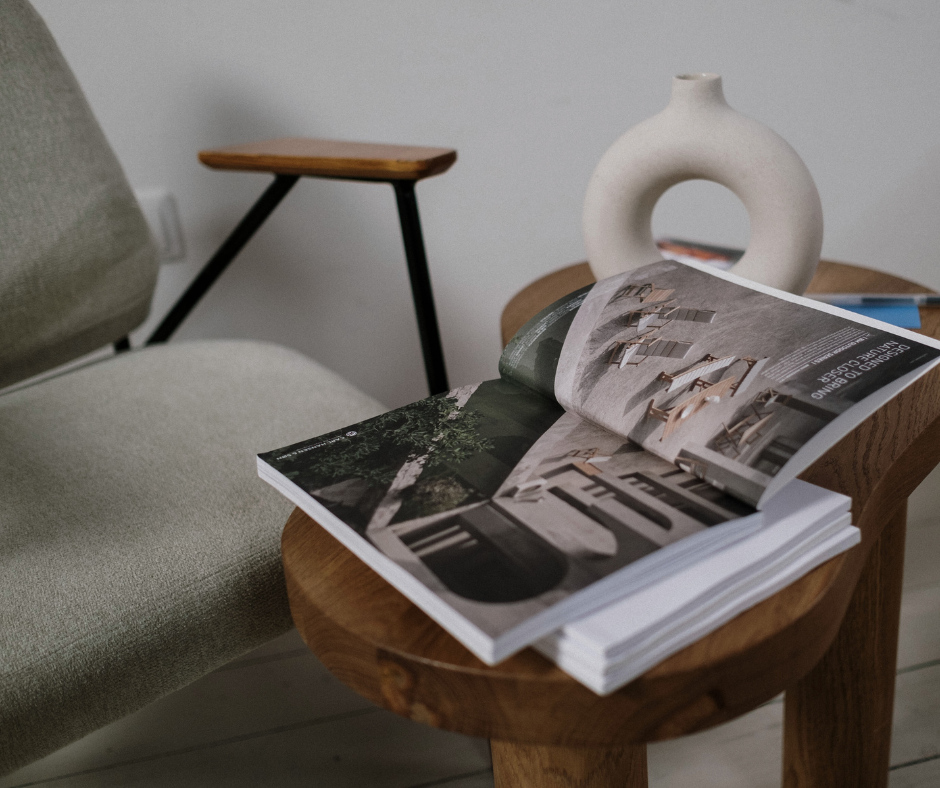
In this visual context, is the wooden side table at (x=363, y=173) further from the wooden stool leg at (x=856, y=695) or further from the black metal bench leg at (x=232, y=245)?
the wooden stool leg at (x=856, y=695)

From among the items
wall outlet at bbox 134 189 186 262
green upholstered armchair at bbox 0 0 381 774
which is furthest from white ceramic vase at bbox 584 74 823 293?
wall outlet at bbox 134 189 186 262

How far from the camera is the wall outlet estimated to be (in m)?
1.33

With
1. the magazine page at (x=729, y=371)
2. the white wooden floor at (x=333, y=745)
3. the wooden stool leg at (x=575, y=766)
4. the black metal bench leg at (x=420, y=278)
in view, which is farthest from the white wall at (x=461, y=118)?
the wooden stool leg at (x=575, y=766)

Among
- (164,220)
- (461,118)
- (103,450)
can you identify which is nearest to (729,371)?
(103,450)

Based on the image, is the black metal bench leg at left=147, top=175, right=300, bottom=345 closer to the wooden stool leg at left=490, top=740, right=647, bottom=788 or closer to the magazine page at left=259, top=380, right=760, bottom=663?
the magazine page at left=259, top=380, right=760, bottom=663

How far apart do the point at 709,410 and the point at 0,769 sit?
0.49 metres

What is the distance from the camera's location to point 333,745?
0.95m

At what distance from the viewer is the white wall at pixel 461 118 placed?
128 centimetres

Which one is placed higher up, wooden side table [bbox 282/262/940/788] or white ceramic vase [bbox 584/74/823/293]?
white ceramic vase [bbox 584/74/823/293]

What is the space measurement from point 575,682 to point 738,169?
0.49 metres

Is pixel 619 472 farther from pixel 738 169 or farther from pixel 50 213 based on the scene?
pixel 50 213

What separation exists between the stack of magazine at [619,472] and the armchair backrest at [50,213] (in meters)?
0.51

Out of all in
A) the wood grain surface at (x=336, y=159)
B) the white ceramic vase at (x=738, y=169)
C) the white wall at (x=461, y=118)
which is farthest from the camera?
the white wall at (x=461, y=118)

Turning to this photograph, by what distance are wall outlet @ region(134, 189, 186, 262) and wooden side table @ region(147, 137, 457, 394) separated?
0.36 metres
